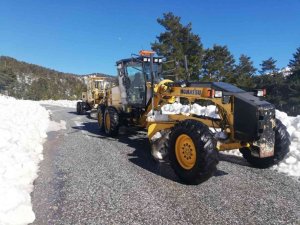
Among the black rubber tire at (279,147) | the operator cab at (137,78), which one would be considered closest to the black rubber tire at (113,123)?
the operator cab at (137,78)

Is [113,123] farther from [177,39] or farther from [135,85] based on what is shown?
[177,39]

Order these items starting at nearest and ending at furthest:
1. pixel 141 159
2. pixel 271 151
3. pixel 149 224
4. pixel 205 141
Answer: pixel 149 224, pixel 205 141, pixel 271 151, pixel 141 159

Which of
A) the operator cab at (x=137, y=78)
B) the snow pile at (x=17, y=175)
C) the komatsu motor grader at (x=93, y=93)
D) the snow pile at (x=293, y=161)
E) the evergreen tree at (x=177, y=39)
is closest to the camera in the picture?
the snow pile at (x=17, y=175)

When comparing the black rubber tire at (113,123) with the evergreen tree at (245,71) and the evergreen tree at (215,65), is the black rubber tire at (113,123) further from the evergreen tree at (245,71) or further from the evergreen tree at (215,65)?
the evergreen tree at (245,71)

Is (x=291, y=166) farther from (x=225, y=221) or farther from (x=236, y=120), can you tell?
(x=225, y=221)

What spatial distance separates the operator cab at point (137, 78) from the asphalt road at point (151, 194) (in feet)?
9.39

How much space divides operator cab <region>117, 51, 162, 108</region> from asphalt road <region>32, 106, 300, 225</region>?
286cm

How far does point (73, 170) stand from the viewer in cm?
Result: 704

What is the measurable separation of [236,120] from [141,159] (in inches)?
109

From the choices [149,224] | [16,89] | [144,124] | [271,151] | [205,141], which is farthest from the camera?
[16,89]

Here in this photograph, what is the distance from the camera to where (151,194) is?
17.9ft

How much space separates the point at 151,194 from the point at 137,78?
19.3 feet

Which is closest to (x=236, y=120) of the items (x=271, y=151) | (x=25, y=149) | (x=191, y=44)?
(x=271, y=151)

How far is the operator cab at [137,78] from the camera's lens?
1028cm
